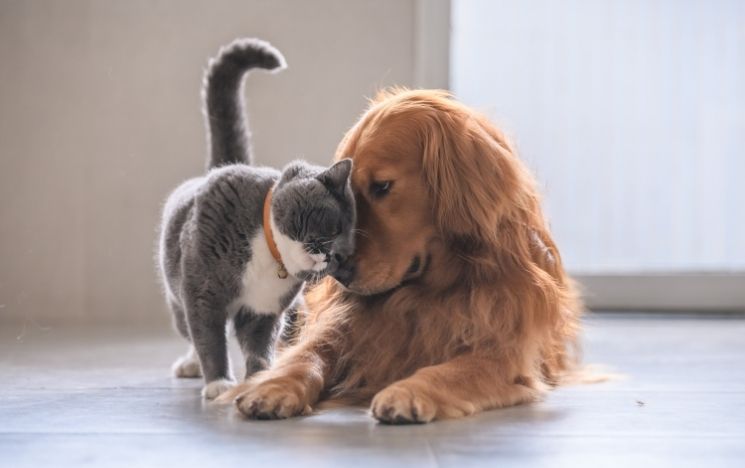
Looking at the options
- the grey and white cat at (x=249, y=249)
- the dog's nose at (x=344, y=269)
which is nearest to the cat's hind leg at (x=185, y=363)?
the grey and white cat at (x=249, y=249)

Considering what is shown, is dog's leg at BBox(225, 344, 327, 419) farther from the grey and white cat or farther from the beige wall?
the beige wall

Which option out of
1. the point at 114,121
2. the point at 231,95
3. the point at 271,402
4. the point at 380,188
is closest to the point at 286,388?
the point at 271,402

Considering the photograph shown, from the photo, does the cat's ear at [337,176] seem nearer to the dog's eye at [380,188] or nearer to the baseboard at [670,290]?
the dog's eye at [380,188]

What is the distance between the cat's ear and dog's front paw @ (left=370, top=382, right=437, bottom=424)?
0.39 metres

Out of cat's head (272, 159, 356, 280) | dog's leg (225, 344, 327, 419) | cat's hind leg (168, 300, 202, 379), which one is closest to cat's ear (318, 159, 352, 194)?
cat's head (272, 159, 356, 280)

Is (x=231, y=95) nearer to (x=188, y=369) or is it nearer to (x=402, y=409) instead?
(x=188, y=369)

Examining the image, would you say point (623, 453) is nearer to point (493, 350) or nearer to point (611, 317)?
point (493, 350)

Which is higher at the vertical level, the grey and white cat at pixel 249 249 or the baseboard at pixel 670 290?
the grey and white cat at pixel 249 249

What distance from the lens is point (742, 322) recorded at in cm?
337

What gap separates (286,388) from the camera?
1.59m

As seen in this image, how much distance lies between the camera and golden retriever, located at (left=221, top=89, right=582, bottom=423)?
67.0 inches

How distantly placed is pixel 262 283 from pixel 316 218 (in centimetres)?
21

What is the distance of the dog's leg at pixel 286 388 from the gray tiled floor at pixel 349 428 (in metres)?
0.03

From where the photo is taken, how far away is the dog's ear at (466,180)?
68.0 inches
